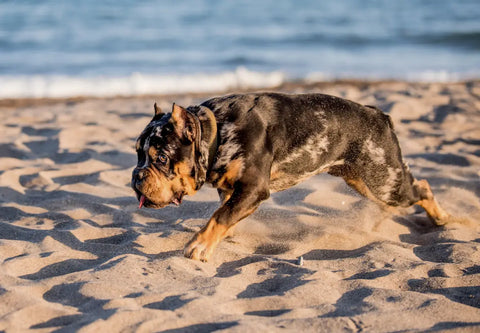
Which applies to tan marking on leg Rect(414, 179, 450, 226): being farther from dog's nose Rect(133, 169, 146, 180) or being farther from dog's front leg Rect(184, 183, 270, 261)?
dog's nose Rect(133, 169, 146, 180)

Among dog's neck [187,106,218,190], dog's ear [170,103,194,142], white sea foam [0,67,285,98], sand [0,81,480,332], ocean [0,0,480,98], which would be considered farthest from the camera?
ocean [0,0,480,98]

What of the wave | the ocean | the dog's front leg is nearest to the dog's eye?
the dog's front leg

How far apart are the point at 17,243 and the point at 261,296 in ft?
6.42

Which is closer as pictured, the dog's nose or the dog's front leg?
the dog's nose

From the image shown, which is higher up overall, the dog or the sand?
the dog

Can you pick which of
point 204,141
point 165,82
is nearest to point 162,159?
point 204,141

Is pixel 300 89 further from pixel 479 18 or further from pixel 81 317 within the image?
pixel 479 18

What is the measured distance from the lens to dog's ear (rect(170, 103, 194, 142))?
12.9ft

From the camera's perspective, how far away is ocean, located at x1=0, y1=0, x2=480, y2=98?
14.1 meters

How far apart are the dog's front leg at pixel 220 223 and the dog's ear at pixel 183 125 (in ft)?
1.76

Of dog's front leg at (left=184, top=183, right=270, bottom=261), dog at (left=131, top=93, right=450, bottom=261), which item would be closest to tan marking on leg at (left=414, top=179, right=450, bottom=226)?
dog at (left=131, top=93, right=450, bottom=261)

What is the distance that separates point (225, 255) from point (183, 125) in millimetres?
1017

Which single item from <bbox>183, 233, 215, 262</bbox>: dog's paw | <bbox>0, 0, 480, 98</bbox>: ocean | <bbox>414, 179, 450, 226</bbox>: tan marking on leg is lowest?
<bbox>414, 179, 450, 226</bbox>: tan marking on leg

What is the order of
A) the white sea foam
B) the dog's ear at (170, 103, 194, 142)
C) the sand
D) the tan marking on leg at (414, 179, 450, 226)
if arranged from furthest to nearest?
the white sea foam
the tan marking on leg at (414, 179, 450, 226)
the dog's ear at (170, 103, 194, 142)
the sand
